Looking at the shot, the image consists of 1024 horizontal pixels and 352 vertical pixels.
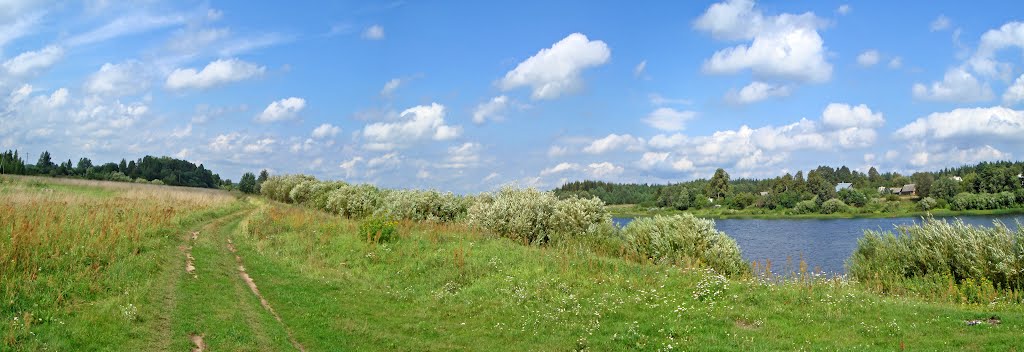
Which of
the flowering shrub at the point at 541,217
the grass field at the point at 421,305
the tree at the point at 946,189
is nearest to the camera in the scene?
the grass field at the point at 421,305

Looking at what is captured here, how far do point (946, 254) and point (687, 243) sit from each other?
8.21m

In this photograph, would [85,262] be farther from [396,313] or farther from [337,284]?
[396,313]

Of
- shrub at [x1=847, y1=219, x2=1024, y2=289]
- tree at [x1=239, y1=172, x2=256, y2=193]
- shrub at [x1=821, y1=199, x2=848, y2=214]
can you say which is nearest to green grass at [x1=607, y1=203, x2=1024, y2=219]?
shrub at [x1=821, y1=199, x2=848, y2=214]

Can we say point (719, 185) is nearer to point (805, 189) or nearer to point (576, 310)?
point (805, 189)

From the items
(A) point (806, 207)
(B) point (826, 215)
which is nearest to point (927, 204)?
(B) point (826, 215)

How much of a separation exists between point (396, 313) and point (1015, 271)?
1715 centimetres

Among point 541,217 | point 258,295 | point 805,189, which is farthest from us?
point 805,189

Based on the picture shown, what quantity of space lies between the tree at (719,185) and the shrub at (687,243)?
13002 centimetres

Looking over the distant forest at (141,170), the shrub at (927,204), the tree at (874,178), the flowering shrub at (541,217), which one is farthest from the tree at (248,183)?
the tree at (874,178)

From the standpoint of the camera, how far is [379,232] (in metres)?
24.7

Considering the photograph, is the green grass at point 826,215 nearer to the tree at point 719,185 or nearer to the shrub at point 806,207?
the shrub at point 806,207

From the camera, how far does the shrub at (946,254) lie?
17.4m

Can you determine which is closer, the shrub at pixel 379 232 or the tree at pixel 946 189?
the shrub at pixel 379 232

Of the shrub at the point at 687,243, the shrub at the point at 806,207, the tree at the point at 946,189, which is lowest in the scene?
the shrub at the point at 687,243
